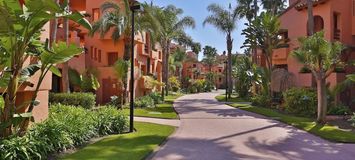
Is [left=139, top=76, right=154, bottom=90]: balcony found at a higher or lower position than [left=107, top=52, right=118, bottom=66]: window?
lower

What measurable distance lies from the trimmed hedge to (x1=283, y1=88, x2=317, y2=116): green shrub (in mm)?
13303

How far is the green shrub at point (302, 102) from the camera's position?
985 inches

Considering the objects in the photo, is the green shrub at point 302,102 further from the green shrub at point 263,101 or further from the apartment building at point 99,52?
the apartment building at point 99,52

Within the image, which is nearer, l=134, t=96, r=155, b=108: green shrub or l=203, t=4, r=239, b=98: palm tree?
l=134, t=96, r=155, b=108: green shrub

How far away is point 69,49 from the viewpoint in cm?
1116

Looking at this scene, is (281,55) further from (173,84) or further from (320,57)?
(173,84)

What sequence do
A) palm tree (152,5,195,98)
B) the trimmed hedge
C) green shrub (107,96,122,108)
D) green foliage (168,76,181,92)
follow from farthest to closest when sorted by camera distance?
green foliage (168,76,181,92)
palm tree (152,5,195,98)
green shrub (107,96,122,108)
the trimmed hedge

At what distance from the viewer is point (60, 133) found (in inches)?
468

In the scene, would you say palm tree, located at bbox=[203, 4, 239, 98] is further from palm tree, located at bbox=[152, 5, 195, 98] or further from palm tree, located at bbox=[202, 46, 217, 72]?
palm tree, located at bbox=[202, 46, 217, 72]

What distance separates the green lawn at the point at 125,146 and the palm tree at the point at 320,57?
8.39 m

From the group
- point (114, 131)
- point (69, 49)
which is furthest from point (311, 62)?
point (69, 49)

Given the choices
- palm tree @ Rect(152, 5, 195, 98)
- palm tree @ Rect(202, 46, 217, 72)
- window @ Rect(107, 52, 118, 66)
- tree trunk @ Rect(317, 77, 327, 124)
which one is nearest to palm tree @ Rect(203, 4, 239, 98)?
palm tree @ Rect(152, 5, 195, 98)

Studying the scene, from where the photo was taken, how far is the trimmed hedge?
9725 millimetres

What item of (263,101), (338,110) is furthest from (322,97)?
(263,101)
